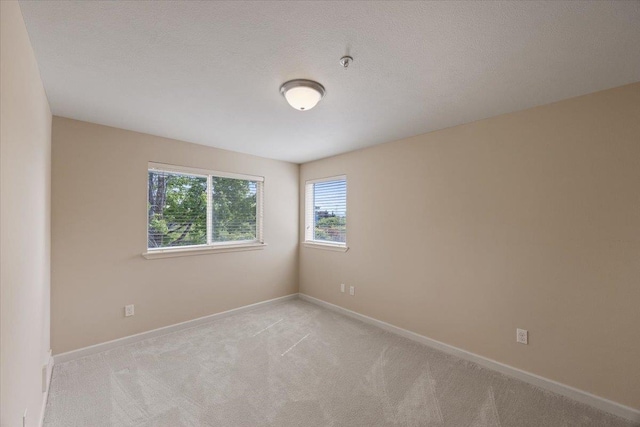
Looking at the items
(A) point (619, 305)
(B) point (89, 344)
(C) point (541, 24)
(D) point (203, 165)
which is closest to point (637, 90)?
(C) point (541, 24)

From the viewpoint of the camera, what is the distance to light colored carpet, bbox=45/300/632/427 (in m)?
1.90

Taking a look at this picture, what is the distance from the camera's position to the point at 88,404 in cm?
202

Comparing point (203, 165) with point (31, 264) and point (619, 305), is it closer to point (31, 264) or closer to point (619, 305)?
point (31, 264)

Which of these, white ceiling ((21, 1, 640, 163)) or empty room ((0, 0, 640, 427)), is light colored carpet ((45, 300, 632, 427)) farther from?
white ceiling ((21, 1, 640, 163))

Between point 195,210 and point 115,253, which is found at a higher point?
point 195,210

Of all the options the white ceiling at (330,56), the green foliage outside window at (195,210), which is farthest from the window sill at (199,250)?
the white ceiling at (330,56)

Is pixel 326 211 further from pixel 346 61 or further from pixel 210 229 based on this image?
pixel 346 61

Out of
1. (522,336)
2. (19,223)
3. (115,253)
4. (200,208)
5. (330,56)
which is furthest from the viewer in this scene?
(200,208)

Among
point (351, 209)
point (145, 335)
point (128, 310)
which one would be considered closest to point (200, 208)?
point (128, 310)

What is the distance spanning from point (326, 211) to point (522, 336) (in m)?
2.82

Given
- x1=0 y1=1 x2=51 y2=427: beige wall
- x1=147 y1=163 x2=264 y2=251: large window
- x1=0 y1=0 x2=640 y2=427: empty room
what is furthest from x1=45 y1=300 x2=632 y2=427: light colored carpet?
x1=147 y1=163 x2=264 y2=251: large window

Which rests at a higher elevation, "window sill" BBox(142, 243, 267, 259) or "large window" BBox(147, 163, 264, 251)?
"large window" BBox(147, 163, 264, 251)

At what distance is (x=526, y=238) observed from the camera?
238cm

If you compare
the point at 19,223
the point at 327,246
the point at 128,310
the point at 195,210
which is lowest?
the point at 128,310
